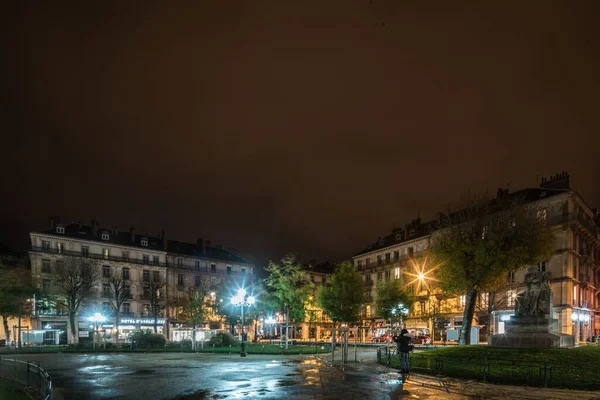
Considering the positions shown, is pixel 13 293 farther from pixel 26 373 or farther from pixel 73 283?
pixel 26 373

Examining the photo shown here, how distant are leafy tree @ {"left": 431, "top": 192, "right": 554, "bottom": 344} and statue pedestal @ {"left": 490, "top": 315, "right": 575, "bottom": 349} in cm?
868

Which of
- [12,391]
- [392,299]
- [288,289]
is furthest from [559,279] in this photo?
[12,391]

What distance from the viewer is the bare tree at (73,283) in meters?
61.3

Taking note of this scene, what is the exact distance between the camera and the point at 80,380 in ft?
69.7

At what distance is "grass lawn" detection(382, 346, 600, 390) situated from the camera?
17.8m

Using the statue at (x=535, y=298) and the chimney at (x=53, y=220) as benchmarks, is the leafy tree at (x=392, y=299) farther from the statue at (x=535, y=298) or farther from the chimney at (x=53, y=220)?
the chimney at (x=53, y=220)

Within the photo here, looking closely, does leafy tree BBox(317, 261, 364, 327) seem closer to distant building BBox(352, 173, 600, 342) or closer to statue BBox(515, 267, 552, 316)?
distant building BBox(352, 173, 600, 342)

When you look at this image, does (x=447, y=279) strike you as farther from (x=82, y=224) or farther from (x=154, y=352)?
(x=82, y=224)

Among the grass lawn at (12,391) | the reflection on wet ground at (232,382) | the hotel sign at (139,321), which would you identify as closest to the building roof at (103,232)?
the hotel sign at (139,321)

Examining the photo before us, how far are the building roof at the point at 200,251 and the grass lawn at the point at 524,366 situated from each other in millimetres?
66135

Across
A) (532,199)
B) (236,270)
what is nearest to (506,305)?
(532,199)

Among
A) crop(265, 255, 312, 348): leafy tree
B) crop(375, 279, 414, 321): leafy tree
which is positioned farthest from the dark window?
crop(375, 279, 414, 321): leafy tree

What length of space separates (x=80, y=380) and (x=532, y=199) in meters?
52.1

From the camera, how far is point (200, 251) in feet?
294
